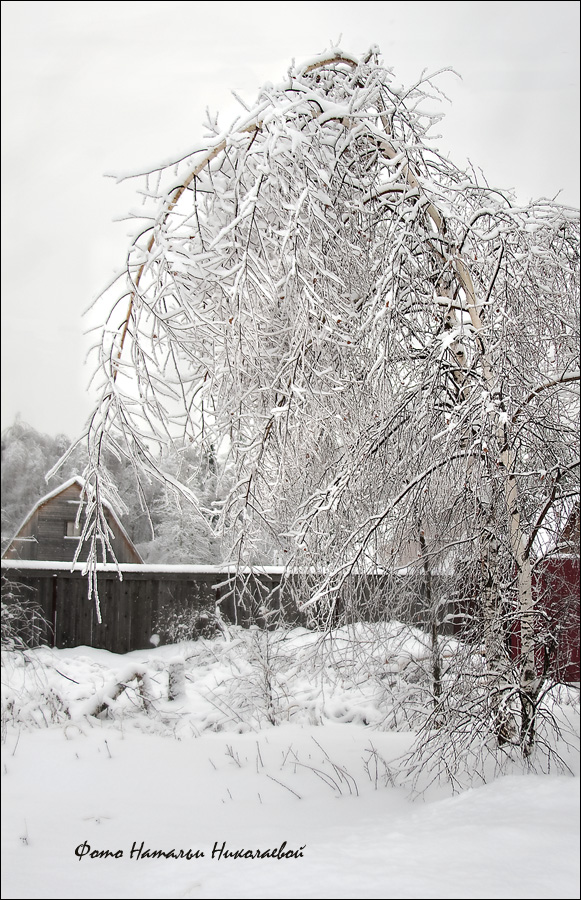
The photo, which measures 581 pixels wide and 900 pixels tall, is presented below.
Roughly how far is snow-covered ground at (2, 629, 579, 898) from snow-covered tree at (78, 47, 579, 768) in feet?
0.75

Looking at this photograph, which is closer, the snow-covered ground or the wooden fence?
the snow-covered ground

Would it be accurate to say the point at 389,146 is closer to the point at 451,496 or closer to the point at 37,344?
the point at 451,496

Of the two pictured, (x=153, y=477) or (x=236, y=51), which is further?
(x=236, y=51)

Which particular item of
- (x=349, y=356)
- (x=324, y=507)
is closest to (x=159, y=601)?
(x=324, y=507)

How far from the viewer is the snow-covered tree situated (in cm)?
150

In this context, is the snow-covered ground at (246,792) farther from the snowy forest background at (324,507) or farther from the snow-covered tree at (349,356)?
the snow-covered tree at (349,356)

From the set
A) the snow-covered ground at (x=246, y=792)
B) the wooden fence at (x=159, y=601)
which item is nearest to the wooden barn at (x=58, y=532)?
the wooden fence at (x=159, y=601)

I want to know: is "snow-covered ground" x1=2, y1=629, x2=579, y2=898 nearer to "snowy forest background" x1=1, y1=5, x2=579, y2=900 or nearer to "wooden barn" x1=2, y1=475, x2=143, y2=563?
"snowy forest background" x1=1, y1=5, x2=579, y2=900

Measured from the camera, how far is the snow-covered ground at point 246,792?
1320 millimetres

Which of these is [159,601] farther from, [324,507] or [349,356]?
[349,356]

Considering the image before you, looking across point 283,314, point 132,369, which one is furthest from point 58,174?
point 283,314

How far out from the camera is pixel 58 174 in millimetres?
1617

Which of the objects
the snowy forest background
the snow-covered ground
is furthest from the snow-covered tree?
the snow-covered ground

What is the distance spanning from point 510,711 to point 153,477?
1.08 meters
